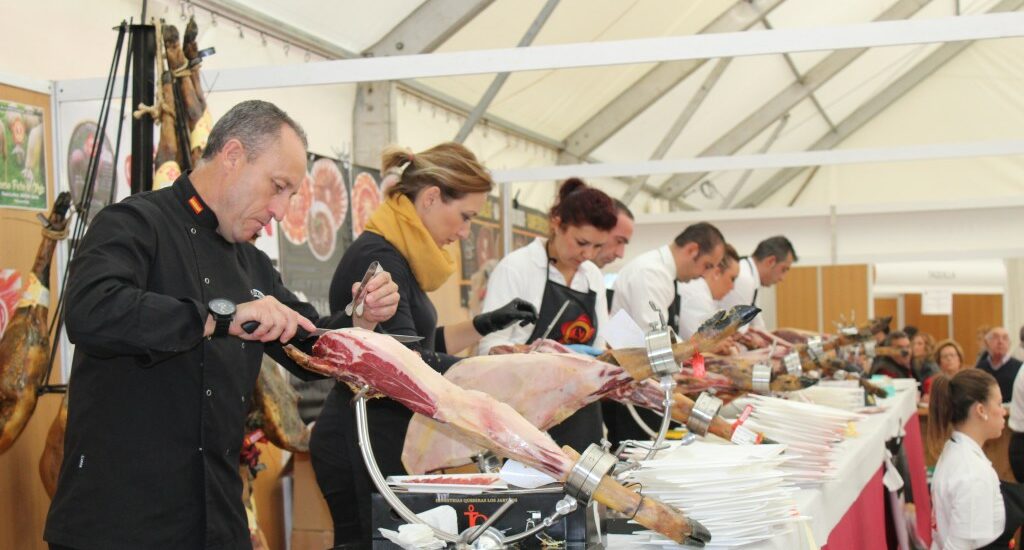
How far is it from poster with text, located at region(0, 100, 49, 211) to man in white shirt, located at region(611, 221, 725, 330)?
242 cm

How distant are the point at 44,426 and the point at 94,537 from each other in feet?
5.89

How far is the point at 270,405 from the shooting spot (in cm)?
351

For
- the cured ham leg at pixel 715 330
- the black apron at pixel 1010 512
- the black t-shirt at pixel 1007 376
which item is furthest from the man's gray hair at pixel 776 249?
the cured ham leg at pixel 715 330

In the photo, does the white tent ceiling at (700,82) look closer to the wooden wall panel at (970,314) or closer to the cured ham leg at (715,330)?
the wooden wall panel at (970,314)

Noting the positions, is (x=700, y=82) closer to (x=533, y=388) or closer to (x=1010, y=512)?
(x=1010, y=512)

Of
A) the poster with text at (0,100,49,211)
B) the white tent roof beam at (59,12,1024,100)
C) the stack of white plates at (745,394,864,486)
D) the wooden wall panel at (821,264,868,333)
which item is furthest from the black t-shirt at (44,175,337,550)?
the wooden wall panel at (821,264,868,333)

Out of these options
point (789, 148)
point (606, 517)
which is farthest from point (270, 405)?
point (789, 148)

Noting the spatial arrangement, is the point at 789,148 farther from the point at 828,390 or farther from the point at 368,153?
the point at 828,390

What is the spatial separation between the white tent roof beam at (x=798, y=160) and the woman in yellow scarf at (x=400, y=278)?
333 centimetres

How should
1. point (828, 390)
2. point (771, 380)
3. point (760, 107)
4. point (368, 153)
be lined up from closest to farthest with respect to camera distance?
point (771, 380)
point (828, 390)
point (368, 153)
point (760, 107)

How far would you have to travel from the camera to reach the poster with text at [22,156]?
3275 mm

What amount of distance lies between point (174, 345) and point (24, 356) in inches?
59.3

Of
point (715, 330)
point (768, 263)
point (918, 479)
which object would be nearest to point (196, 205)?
point (715, 330)

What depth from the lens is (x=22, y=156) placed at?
3.36 metres
